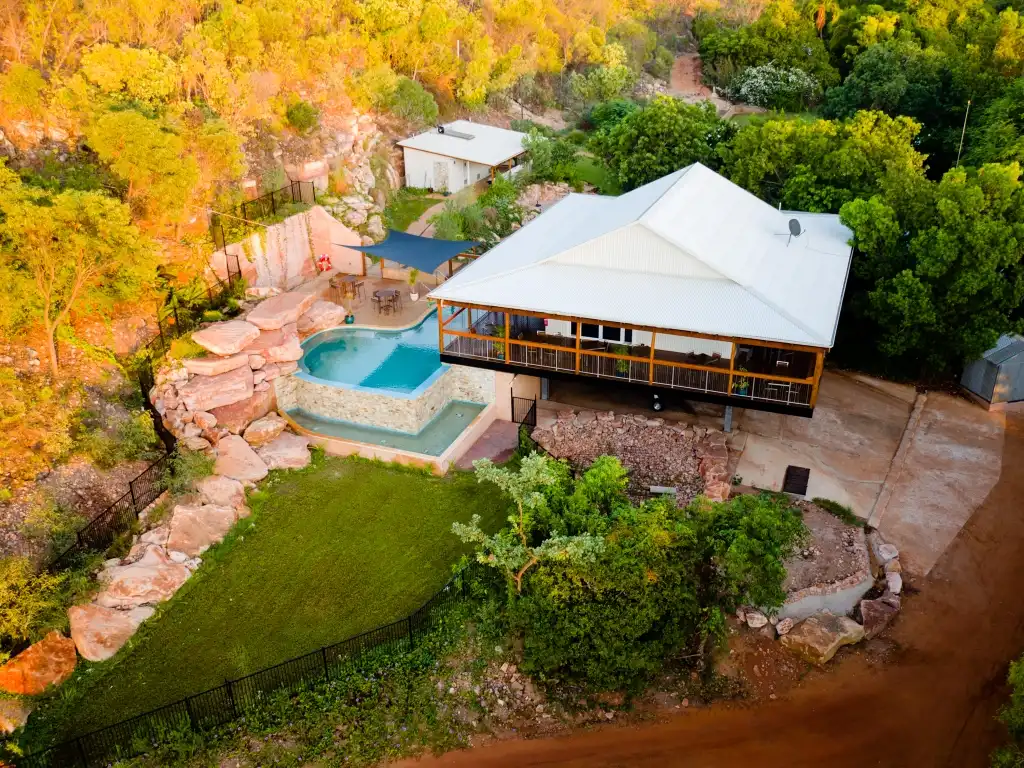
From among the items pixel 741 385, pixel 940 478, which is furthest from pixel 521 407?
pixel 940 478

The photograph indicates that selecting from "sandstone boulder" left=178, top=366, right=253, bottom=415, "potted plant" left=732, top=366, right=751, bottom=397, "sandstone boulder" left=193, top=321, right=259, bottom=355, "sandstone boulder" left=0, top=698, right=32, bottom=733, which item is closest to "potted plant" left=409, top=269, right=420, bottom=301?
"sandstone boulder" left=193, top=321, right=259, bottom=355

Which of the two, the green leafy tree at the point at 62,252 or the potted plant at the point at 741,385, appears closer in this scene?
the potted plant at the point at 741,385

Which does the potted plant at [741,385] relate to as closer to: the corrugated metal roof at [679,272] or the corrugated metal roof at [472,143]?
the corrugated metal roof at [679,272]

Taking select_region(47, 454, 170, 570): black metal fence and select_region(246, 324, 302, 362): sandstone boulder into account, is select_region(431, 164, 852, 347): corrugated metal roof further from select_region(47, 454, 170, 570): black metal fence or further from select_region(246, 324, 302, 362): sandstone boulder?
select_region(47, 454, 170, 570): black metal fence

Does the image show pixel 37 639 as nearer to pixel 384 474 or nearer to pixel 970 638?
pixel 384 474

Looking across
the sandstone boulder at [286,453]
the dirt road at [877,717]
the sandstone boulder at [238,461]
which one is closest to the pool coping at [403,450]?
the sandstone boulder at [286,453]

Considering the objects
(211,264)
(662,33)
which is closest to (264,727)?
(211,264)
